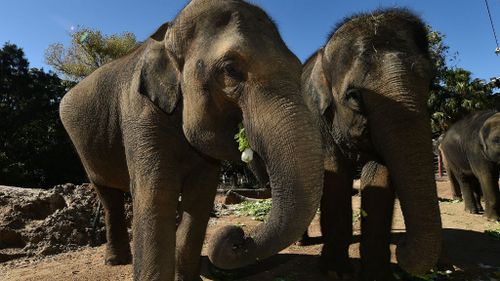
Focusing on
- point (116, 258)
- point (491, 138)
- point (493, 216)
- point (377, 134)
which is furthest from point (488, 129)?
point (116, 258)

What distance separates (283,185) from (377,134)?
2.02 metres

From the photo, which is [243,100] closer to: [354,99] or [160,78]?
[160,78]

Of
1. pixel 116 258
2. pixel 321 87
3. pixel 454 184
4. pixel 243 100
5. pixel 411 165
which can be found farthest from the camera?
pixel 454 184

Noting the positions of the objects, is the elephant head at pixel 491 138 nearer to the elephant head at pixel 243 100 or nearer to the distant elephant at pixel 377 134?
the distant elephant at pixel 377 134

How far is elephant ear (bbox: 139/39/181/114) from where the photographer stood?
3.55m

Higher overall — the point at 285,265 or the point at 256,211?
the point at 256,211

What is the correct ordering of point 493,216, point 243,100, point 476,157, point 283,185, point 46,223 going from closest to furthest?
point 283,185
point 243,100
point 46,223
point 493,216
point 476,157

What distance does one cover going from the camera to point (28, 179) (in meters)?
23.6

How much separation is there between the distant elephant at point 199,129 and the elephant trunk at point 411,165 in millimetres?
1270

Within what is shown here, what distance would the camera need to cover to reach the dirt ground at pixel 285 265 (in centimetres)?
523

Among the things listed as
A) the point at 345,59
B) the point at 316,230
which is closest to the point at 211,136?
the point at 345,59

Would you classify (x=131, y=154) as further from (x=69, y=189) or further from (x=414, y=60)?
(x=69, y=189)

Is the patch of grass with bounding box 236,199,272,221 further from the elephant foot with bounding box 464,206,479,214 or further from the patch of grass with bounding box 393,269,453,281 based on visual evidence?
the elephant foot with bounding box 464,206,479,214

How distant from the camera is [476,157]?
11.3m
